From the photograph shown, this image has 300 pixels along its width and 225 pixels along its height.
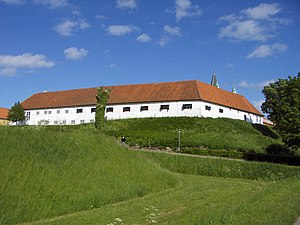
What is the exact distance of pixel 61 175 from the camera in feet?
43.7

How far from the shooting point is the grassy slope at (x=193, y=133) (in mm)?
37469

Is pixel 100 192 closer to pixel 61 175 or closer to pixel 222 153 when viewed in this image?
pixel 61 175

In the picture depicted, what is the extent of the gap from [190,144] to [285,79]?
34111 mm

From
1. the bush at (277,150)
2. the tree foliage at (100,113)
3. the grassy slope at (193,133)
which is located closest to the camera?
the grassy slope at (193,133)

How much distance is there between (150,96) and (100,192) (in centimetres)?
4608

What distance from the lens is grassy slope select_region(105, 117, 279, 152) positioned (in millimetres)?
37469

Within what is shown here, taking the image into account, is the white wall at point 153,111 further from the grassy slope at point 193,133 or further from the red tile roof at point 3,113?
Answer: the red tile roof at point 3,113

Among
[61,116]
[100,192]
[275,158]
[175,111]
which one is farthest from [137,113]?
[100,192]

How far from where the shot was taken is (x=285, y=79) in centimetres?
6341

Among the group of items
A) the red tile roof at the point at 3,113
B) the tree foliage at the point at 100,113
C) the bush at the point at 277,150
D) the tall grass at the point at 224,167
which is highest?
the red tile roof at the point at 3,113

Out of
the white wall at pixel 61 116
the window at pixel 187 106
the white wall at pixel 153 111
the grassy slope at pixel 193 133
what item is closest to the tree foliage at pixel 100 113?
the grassy slope at pixel 193 133

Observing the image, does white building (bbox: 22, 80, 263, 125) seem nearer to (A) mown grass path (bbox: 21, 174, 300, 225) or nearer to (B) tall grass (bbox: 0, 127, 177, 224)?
(B) tall grass (bbox: 0, 127, 177, 224)

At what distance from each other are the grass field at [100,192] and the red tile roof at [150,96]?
38.1m

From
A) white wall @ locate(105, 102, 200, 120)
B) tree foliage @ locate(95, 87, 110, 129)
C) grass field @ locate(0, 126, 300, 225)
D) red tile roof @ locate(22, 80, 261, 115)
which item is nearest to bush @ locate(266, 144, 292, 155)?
white wall @ locate(105, 102, 200, 120)
